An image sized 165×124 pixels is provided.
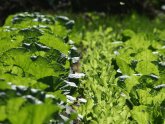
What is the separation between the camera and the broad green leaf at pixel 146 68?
4.09m

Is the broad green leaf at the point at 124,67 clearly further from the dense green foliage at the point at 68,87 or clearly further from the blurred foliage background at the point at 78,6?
the blurred foliage background at the point at 78,6

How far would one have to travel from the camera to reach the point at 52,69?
3459mm

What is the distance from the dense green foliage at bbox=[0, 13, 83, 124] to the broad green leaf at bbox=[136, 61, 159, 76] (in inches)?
23.6

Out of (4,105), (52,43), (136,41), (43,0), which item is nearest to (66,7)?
(43,0)

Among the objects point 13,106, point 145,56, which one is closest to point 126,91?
point 145,56

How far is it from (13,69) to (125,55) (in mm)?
1393

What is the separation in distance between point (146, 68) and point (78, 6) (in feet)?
25.6

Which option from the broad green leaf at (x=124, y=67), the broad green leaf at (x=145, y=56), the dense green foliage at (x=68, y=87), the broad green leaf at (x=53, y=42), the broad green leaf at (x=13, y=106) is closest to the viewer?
the broad green leaf at (x=13, y=106)

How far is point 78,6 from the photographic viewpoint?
1178 cm

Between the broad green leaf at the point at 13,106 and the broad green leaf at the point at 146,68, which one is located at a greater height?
the broad green leaf at the point at 13,106

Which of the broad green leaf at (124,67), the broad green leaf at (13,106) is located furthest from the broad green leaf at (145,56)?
the broad green leaf at (13,106)

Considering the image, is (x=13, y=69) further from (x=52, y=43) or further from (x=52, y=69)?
(x=52, y=43)

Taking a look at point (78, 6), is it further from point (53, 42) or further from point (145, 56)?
point (53, 42)

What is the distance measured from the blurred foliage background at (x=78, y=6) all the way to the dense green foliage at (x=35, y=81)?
186 inches
